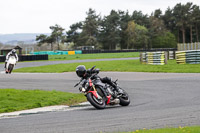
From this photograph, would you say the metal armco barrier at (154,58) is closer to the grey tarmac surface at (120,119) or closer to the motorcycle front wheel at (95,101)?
the grey tarmac surface at (120,119)

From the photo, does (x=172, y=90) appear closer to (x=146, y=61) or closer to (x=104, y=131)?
(x=104, y=131)

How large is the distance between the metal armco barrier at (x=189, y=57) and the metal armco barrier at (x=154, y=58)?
1.34 m

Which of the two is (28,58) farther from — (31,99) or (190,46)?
(31,99)

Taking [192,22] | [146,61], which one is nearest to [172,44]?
[192,22]

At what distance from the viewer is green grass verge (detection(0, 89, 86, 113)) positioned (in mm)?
11562

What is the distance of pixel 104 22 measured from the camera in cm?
10494

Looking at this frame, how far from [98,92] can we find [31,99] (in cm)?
312

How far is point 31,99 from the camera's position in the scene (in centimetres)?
1273

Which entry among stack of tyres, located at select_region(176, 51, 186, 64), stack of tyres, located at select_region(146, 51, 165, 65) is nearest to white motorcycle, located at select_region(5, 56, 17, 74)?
stack of tyres, located at select_region(146, 51, 165, 65)

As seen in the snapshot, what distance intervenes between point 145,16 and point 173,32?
36.8ft

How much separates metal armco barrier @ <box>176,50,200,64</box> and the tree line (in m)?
69.6

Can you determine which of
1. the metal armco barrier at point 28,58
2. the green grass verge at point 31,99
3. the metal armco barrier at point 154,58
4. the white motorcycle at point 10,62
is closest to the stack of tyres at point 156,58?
the metal armco barrier at point 154,58

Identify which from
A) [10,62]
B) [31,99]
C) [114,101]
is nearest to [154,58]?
[10,62]

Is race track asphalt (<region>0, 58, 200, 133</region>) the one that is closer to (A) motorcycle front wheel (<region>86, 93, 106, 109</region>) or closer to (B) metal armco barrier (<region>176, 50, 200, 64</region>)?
(A) motorcycle front wheel (<region>86, 93, 106, 109</region>)
